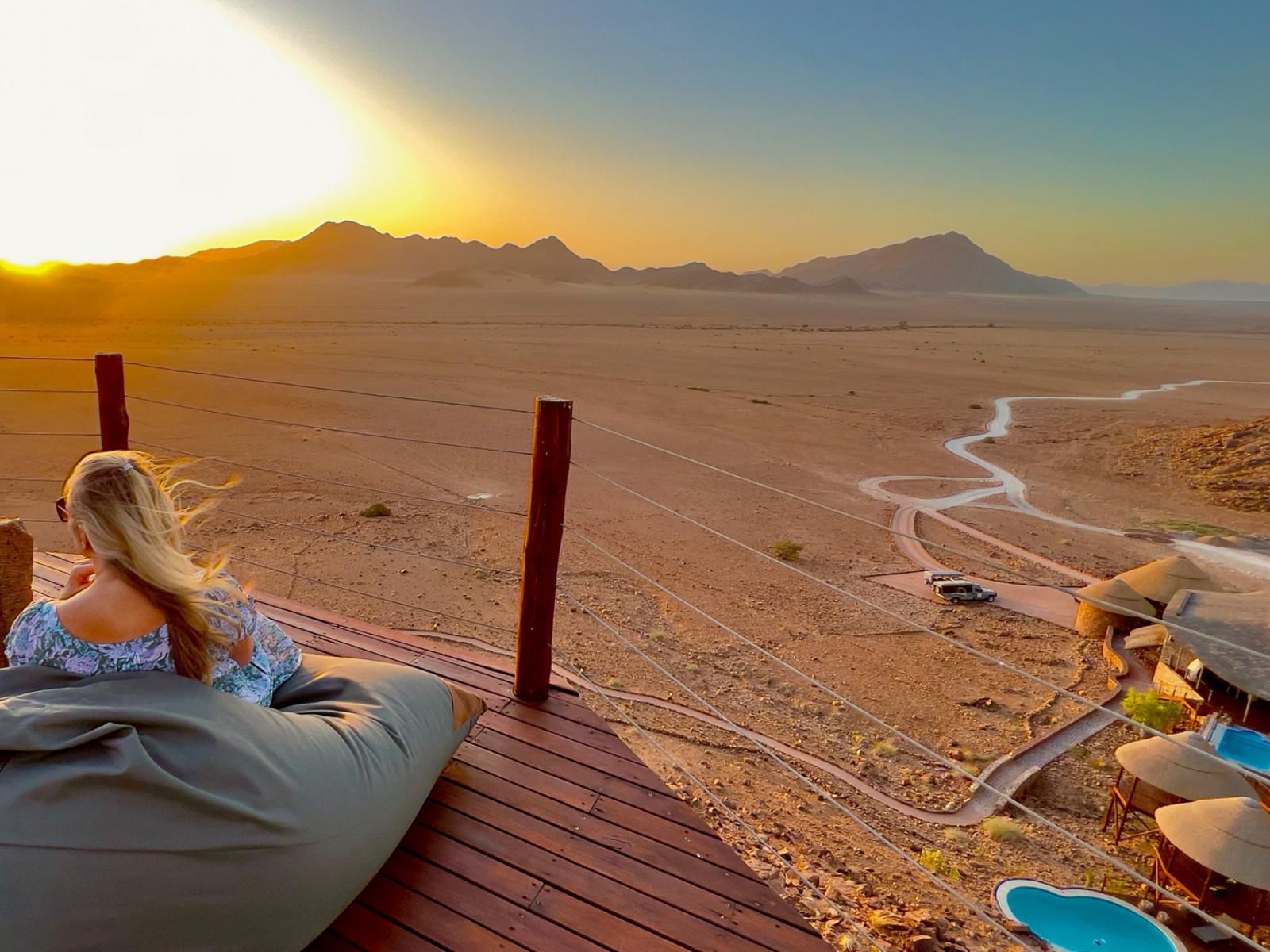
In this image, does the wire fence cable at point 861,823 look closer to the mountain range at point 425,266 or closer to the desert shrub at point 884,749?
the desert shrub at point 884,749

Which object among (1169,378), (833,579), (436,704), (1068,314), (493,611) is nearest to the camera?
(436,704)

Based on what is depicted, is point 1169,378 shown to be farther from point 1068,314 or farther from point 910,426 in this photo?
point 1068,314

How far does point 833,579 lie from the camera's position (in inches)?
451

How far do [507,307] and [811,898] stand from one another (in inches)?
3203

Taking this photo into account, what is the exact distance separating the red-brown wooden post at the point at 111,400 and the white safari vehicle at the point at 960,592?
9.82 meters

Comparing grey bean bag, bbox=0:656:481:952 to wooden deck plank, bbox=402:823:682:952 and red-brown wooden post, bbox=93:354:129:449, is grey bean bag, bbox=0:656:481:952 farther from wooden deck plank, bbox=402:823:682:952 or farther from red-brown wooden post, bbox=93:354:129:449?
red-brown wooden post, bbox=93:354:129:449

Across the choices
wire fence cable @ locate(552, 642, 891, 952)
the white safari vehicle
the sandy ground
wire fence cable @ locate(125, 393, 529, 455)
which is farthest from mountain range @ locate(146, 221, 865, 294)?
wire fence cable @ locate(552, 642, 891, 952)

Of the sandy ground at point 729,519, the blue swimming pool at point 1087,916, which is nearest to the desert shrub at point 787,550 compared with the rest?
the sandy ground at point 729,519

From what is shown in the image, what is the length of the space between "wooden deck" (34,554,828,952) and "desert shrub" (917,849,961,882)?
153 inches

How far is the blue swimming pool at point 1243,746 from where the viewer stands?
7.26 m

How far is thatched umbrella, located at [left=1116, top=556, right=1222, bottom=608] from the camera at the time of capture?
10195 mm

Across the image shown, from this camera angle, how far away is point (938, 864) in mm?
5570

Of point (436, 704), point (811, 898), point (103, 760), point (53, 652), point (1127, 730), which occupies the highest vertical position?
point (53, 652)

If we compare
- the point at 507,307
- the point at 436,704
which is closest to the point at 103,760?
the point at 436,704
